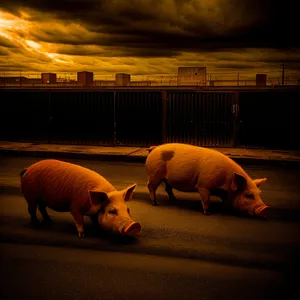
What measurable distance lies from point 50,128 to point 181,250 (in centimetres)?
1224

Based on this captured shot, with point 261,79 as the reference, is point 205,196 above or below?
below

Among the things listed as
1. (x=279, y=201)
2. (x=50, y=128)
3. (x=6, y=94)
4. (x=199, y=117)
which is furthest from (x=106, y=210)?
(x=6, y=94)

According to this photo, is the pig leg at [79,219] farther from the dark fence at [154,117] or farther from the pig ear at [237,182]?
the dark fence at [154,117]

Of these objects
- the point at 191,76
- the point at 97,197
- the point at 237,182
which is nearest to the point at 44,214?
the point at 97,197

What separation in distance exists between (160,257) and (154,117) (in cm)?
1078

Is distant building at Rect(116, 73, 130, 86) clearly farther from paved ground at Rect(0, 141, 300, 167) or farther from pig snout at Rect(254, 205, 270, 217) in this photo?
pig snout at Rect(254, 205, 270, 217)

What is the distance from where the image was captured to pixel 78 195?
5.82m

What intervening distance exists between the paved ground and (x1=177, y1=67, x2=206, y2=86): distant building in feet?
78.3

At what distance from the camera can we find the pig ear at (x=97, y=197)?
5559mm

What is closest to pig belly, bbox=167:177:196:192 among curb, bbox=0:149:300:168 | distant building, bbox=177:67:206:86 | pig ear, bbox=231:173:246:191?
pig ear, bbox=231:173:246:191

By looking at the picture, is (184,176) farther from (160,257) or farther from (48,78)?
(48,78)

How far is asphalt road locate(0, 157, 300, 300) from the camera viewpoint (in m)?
4.29

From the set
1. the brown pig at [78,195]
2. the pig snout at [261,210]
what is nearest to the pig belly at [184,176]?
the pig snout at [261,210]

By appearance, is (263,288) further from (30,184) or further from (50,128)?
(50,128)
